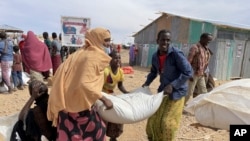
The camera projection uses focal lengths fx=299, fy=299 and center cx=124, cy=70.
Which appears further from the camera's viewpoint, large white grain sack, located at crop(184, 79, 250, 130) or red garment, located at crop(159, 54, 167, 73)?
red garment, located at crop(159, 54, 167, 73)

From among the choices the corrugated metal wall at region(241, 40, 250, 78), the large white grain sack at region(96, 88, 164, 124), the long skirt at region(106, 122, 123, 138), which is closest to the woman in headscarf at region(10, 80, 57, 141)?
the large white grain sack at region(96, 88, 164, 124)

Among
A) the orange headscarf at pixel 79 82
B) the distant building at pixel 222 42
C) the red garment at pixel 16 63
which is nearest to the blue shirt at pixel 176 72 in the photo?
the orange headscarf at pixel 79 82

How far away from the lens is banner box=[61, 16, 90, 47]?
10.9 m

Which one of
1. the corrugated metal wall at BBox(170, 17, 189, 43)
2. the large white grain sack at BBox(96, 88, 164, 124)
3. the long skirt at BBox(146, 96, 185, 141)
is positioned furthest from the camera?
the corrugated metal wall at BBox(170, 17, 189, 43)

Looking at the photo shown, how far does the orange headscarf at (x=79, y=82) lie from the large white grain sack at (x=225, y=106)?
3.23 feet

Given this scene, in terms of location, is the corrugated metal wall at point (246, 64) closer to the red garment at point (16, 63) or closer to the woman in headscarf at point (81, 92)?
the red garment at point (16, 63)

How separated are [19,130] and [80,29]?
8341mm

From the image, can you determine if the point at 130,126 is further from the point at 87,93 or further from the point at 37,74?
the point at 87,93

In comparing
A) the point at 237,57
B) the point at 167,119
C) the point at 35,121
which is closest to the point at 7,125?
the point at 35,121

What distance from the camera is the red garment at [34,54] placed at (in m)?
5.38

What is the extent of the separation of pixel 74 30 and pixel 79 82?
8760 mm

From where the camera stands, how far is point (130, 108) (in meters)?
2.79

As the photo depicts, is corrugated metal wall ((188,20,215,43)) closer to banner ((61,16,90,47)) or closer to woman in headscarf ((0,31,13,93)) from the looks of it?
banner ((61,16,90,47))

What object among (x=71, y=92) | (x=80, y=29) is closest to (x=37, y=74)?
(x=71, y=92)
